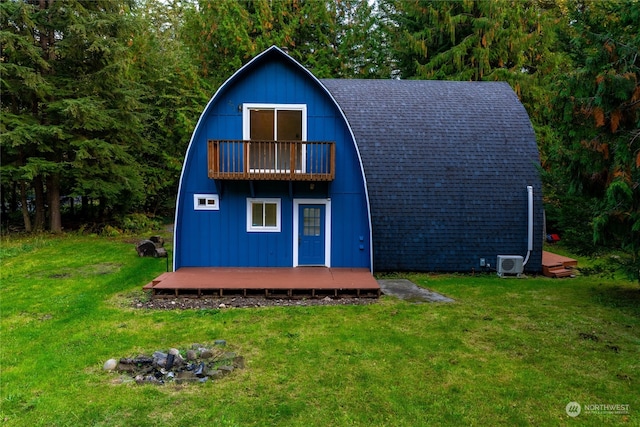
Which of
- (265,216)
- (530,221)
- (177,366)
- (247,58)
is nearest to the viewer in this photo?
(177,366)

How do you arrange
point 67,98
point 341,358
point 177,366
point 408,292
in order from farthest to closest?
1. point 67,98
2. point 408,292
3. point 341,358
4. point 177,366

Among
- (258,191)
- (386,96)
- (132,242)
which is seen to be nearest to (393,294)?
(258,191)

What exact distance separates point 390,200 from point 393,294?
2.85m

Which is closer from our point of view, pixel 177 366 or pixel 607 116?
pixel 177 366

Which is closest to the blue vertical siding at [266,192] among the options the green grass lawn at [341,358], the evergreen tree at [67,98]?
the green grass lawn at [341,358]

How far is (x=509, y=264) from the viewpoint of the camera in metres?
9.70

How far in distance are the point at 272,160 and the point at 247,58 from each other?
1283 centimetres

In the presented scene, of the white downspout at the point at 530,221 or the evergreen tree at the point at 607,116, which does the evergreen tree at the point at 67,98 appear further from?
the evergreen tree at the point at 607,116

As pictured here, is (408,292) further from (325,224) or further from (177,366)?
(177,366)

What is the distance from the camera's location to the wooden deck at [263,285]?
24.9 ft

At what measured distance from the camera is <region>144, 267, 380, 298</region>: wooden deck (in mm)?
7602

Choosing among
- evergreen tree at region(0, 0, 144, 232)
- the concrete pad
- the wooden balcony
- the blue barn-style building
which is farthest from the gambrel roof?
evergreen tree at region(0, 0, 144, 232)

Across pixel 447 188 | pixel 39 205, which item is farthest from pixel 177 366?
pixel 39 205

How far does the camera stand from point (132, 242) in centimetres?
1406
